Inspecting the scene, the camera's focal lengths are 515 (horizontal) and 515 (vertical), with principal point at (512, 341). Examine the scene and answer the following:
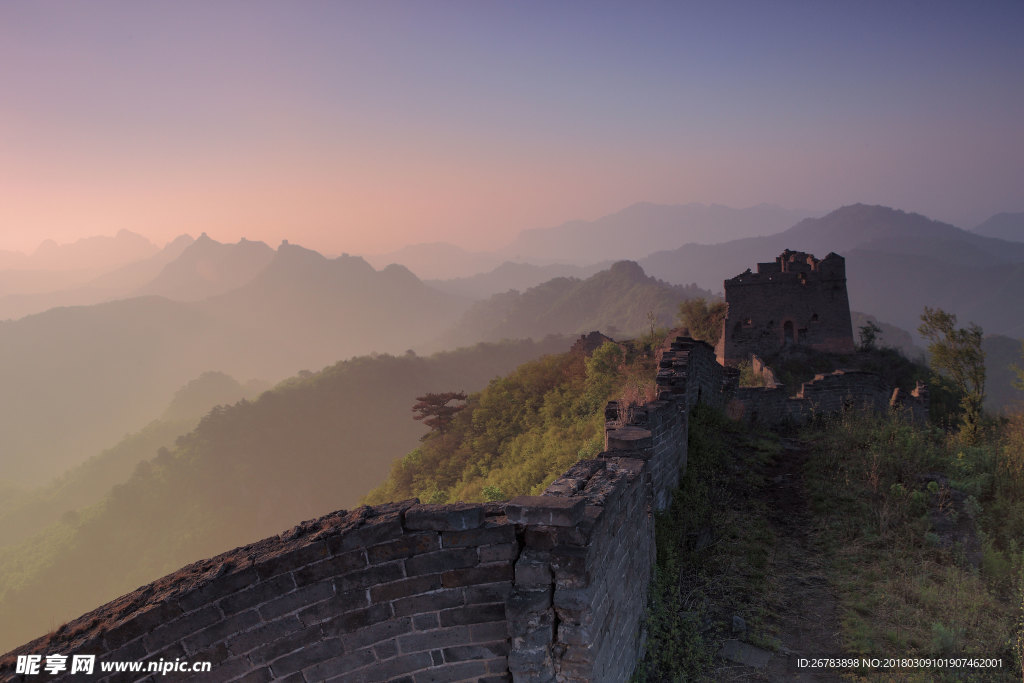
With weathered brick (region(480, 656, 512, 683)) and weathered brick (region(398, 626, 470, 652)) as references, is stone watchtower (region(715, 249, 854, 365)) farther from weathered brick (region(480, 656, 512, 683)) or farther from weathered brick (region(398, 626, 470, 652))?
weathered brick (region(398, 626, 470, 652))

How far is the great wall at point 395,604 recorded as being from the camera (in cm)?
274

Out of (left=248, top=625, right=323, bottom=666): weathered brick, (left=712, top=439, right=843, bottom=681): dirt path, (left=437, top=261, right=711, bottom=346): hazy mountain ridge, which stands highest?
(left=437, top=261, right=711, bottom=346): hazy mountain ridge

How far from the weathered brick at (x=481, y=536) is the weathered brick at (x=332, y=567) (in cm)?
49

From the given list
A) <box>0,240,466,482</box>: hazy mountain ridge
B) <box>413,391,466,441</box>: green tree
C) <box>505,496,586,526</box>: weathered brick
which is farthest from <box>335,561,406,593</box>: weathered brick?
<box>0,240,466,482</box>: hazy mountain ridge

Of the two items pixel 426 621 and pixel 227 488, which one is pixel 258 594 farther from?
pixel 227 488

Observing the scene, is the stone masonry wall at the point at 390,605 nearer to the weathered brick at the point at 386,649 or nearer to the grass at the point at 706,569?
the weathered brick at the point at 386,649

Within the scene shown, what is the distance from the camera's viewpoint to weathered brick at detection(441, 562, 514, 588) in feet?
10.3

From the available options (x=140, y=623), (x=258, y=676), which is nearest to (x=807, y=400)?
(x=258, y=676)

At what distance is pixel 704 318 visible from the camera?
2848cm

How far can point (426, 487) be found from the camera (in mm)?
18688

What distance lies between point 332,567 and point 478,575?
2.83 ft

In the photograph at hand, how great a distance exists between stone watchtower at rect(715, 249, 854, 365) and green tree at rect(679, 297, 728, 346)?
1245 millimetres

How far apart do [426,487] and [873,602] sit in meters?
15.4

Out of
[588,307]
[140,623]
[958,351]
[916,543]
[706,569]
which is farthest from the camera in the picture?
[588,307]
